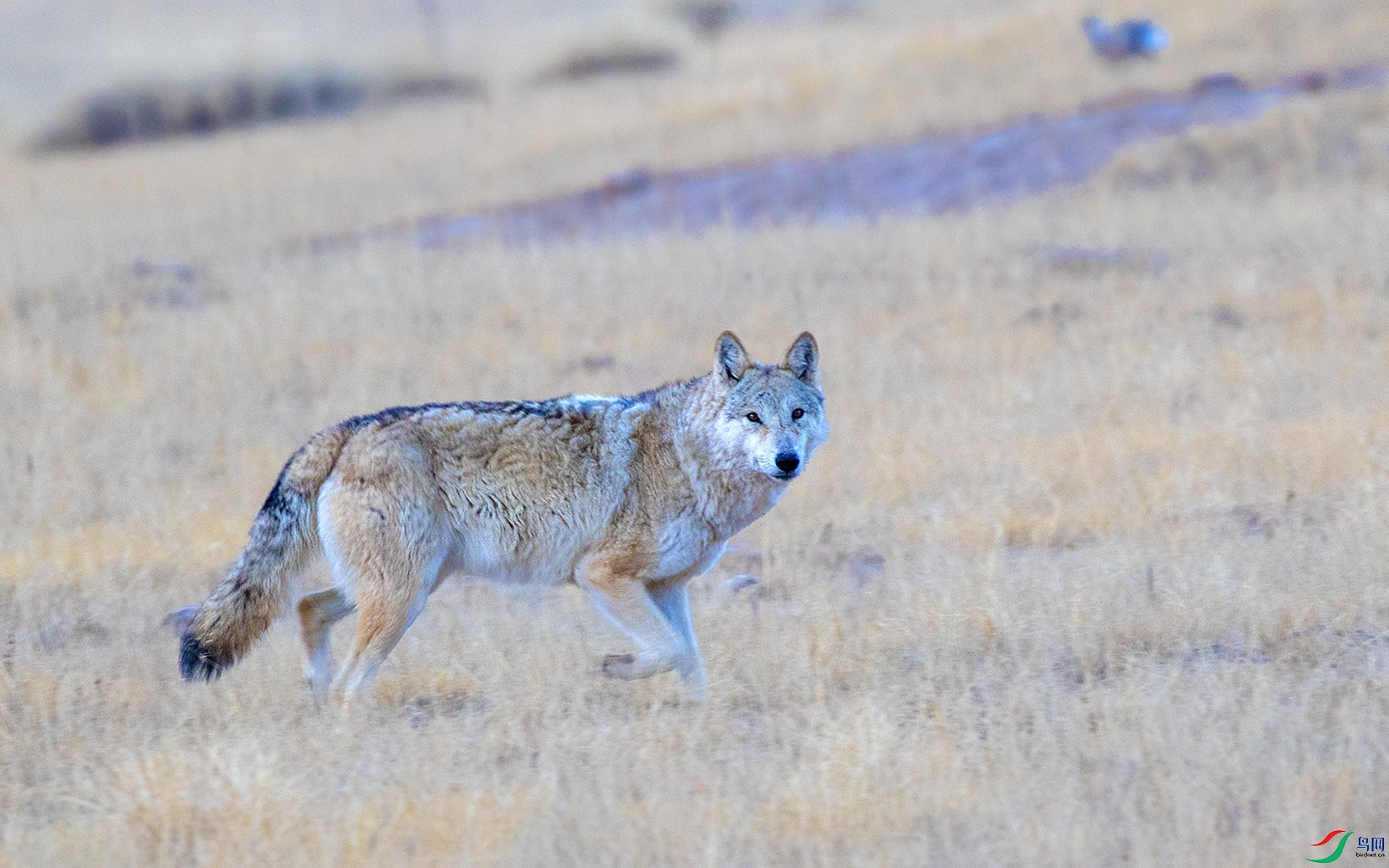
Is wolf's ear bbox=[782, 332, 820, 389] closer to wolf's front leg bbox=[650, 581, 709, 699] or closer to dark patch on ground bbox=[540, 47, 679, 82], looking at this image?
wolf's front leg bbox=[650, 581, 709, 699]

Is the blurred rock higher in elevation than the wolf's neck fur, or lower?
higher

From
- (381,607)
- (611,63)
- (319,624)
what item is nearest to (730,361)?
(381,607)

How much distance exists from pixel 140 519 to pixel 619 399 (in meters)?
3.52

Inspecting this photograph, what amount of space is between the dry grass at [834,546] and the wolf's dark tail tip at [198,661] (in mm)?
218

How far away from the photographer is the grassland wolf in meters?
5.80

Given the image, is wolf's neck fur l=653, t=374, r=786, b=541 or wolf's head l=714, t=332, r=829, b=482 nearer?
wolf's head l=714, t=332, r=829, b=482

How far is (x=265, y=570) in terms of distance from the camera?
5.86 metres

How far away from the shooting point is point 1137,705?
5.48m

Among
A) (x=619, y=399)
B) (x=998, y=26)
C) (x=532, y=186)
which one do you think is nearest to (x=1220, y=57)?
(x=998, y=26)

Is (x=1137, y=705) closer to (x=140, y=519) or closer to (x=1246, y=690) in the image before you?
(x=1246, y=690)

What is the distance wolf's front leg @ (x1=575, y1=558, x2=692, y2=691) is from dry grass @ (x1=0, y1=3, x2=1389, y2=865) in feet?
0.46

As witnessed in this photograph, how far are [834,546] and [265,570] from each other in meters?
3.21
